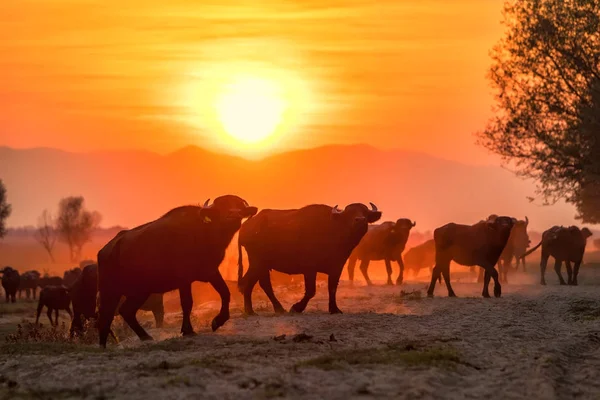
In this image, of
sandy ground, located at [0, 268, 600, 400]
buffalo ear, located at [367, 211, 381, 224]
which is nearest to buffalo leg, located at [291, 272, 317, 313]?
sandy ground, located at [0, 268, 600, 400]

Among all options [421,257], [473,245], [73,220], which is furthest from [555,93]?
[73,220]

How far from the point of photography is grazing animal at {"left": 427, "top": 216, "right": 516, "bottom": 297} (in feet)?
90.1

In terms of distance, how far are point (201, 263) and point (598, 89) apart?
58.9 ft

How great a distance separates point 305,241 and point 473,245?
736 cm

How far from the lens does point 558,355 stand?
14938mm

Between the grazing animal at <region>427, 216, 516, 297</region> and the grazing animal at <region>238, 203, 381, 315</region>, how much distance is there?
17.8ft

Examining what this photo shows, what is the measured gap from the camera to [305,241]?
22.8m

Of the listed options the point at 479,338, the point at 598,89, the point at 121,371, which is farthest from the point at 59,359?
the point at 598,89

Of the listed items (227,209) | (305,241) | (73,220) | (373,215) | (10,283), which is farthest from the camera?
(73,220)

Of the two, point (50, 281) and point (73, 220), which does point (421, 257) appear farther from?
point (73, 220)

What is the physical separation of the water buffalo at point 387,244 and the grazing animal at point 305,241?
15.2m

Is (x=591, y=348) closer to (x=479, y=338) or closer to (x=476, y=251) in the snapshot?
(x=479, y=338)

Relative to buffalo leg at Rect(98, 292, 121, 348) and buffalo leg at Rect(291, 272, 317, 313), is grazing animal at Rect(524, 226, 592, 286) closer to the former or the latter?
buffalo leg at Rect(291, 272, 317, 313)

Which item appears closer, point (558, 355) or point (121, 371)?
point (121, 371)
